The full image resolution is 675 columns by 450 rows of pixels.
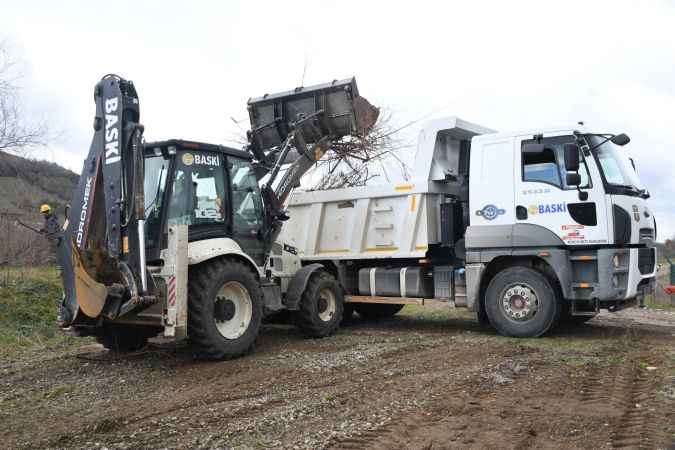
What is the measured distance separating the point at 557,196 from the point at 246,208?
4.07 meters

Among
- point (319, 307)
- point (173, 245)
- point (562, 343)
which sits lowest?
point (562, 343)

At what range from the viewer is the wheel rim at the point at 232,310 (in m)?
7.05

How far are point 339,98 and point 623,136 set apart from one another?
3.97 m

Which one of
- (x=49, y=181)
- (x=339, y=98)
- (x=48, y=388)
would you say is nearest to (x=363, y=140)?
(x=339, y=98)

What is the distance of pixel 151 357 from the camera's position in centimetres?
741

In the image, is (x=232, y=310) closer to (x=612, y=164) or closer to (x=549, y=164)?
(x=549, y=164)

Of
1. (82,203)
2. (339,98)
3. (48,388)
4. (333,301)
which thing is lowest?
(48,388)

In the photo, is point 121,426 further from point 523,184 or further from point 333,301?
point 523,184

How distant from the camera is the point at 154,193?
23.3 feet

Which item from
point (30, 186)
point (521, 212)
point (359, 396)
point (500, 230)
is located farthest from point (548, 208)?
point (30, 186)

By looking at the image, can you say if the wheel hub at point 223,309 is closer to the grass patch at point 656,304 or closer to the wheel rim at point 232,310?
the wheel rim at point 232,310

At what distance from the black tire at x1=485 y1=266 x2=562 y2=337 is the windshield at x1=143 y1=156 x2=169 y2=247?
14.9 ft

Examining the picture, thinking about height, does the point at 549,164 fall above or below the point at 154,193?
above

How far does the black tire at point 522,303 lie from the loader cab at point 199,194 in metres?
3.34
